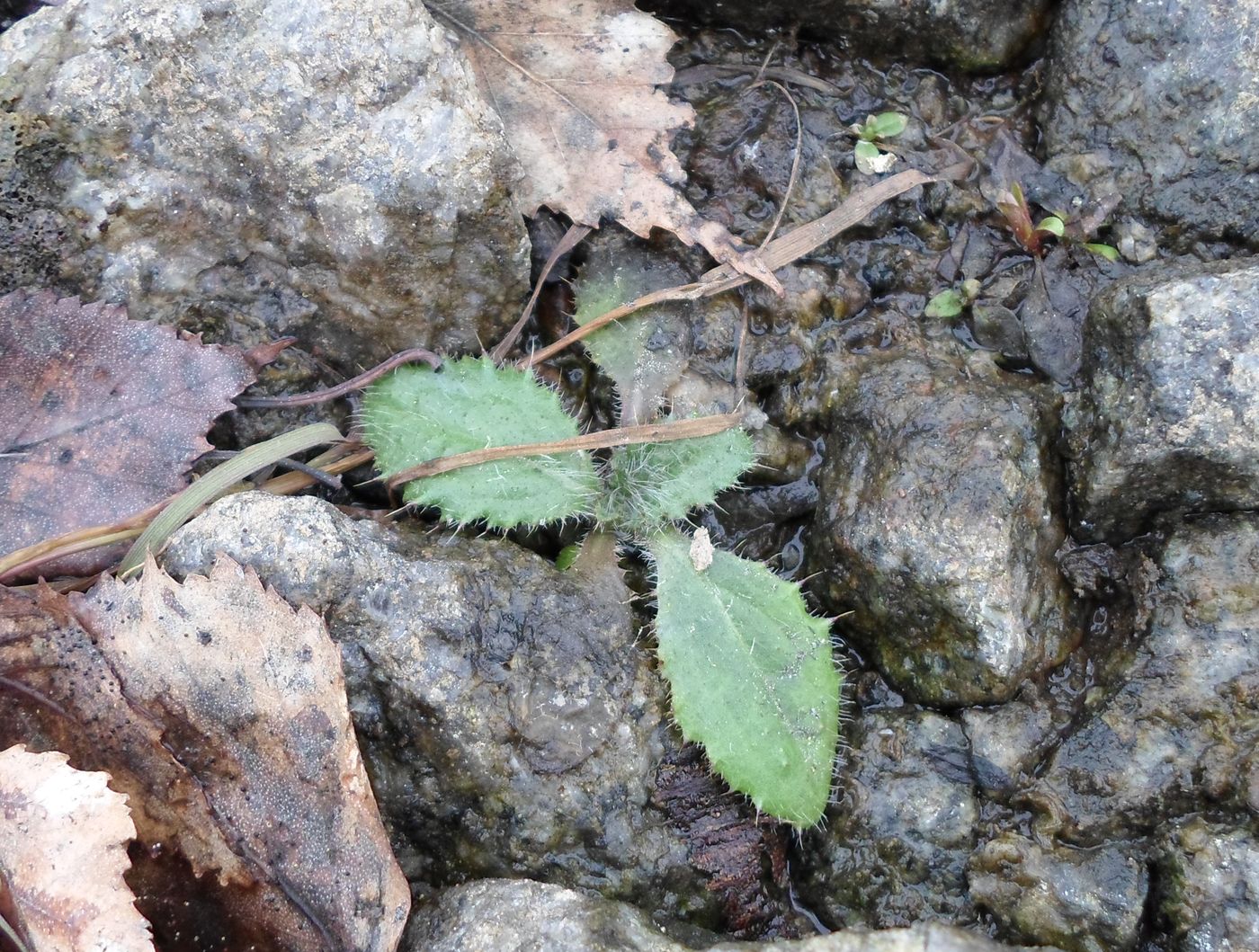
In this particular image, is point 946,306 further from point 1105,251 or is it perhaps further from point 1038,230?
point 1105,251

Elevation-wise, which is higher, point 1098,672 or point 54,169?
point 54,169

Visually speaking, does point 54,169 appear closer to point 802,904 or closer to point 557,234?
point 557,234

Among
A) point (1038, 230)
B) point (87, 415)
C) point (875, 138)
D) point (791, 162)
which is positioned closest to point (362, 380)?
point (87, 415)

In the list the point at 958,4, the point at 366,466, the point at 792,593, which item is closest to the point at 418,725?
the point at 366,466

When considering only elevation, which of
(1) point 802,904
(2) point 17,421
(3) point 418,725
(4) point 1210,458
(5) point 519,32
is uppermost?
A: (5) point 519,32

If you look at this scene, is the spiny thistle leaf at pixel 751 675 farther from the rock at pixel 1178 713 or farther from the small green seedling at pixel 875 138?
the small green seedling at pixel 875 138

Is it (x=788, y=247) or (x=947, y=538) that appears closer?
(x=947, y=538)

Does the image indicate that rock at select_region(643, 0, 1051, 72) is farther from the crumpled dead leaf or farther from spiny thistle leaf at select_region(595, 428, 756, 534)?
the crumpled dead leaf
